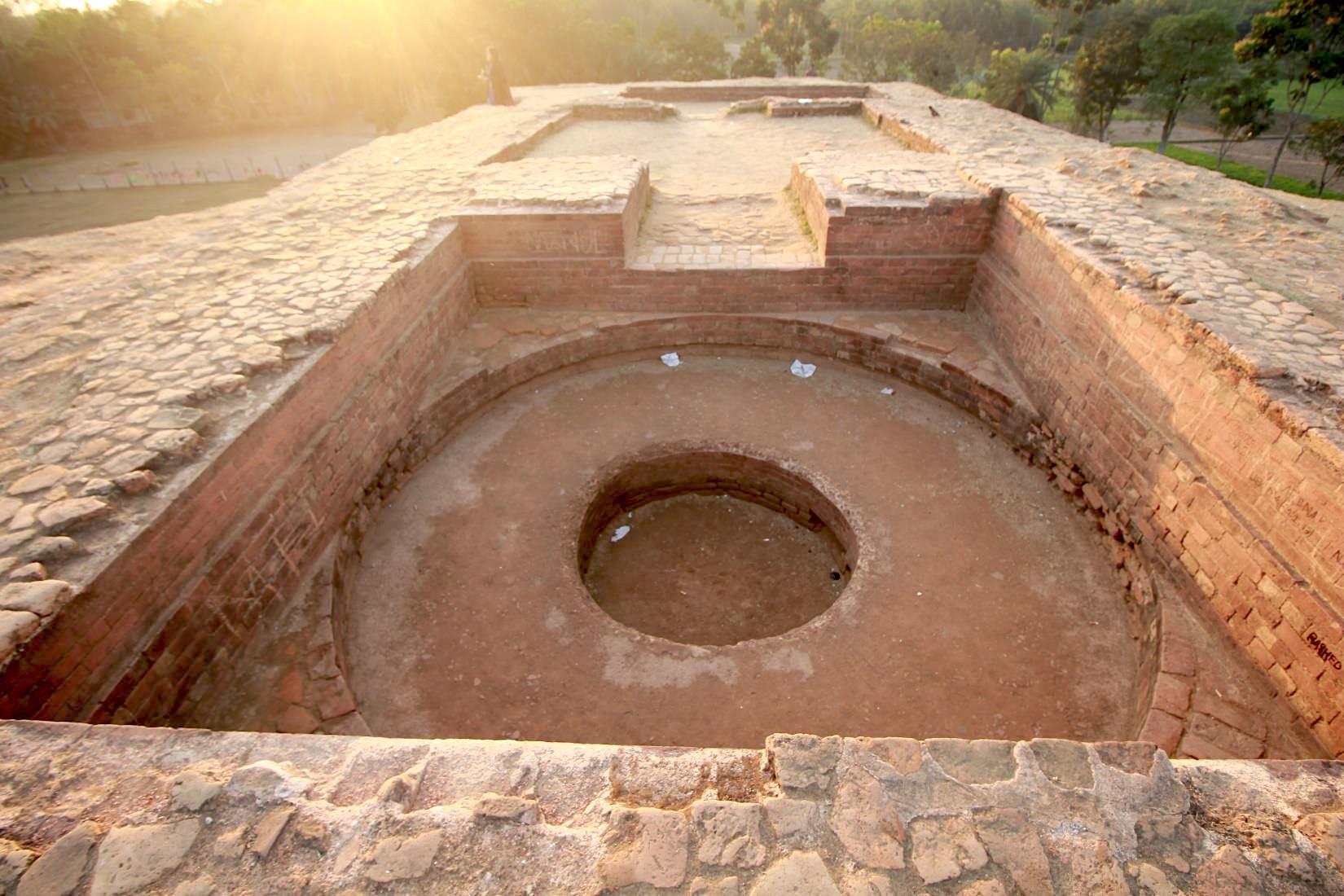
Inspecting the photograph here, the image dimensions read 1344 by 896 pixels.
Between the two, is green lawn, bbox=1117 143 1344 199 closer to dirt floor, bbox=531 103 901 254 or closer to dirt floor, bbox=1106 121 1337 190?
dirt floor, bbox=1106 121 1337 190

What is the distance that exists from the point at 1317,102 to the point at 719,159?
3274cm

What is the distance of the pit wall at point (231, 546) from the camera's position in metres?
2.39

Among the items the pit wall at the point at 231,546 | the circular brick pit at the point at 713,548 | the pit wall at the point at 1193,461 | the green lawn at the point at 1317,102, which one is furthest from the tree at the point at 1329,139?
the pit wall at the point at 231,546

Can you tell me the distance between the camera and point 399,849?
1701 millimetres

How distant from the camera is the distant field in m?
18.0

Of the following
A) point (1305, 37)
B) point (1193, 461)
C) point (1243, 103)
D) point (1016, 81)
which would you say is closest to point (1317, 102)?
point (1243, 103)

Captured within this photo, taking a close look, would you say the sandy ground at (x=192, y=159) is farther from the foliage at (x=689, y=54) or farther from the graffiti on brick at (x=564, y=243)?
the graffiti on brick at (x=564, y=243)

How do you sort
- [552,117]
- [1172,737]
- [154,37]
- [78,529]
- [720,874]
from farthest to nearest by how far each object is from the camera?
1. [154,37]
2. [552,117]
3. [1172,737]
4. [78,529]
5. [720,874]

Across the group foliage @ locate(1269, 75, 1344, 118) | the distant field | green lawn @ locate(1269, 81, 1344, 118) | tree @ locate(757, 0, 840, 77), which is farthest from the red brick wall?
green lawn @ locate(1269, 81, 1344, 118)

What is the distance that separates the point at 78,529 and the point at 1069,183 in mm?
7157

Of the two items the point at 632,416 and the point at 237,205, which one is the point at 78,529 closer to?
the point at 632,416

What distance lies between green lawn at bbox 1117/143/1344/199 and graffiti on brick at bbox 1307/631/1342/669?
2236 centimetres

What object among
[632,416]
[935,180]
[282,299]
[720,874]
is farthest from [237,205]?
[720,874]

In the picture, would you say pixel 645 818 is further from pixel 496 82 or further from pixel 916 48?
pixel 916 48
